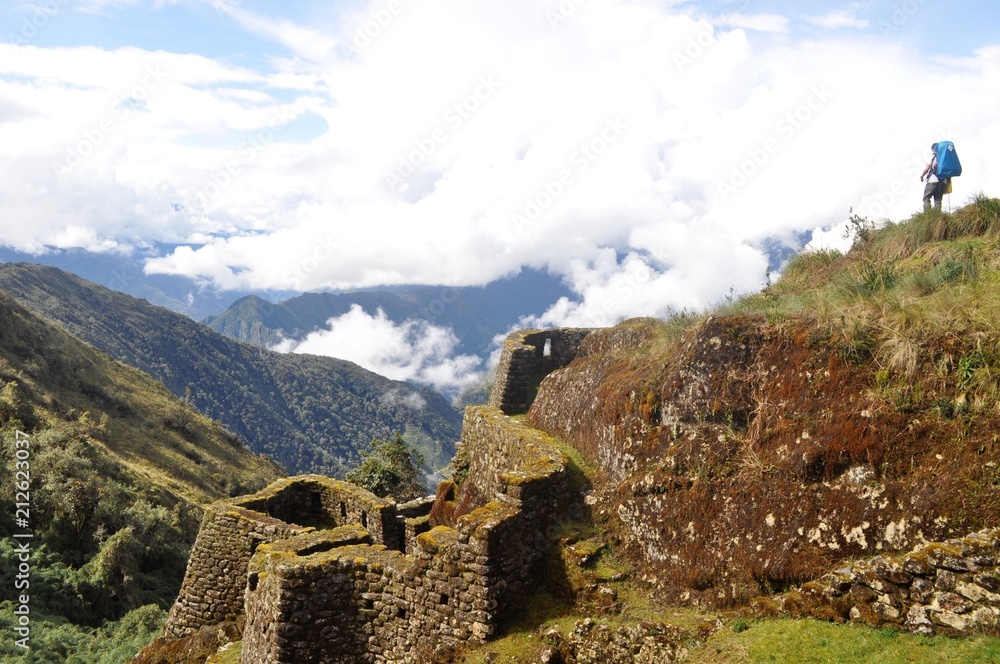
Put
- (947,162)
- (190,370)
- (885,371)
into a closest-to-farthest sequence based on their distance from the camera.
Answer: (885,371)
(947,162)
(190,370)

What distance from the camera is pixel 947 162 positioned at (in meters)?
14.5

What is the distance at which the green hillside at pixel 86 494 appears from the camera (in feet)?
63.5

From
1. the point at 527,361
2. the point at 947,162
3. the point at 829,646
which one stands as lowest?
the point at 829,646

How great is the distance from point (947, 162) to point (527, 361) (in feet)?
39.3

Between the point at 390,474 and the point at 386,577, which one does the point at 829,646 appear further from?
the point at 390,474

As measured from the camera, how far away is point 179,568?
27.0 meters

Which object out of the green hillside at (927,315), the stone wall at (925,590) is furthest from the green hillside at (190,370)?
the stone wall at (925,590)

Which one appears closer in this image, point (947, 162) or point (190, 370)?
point (947, 162)

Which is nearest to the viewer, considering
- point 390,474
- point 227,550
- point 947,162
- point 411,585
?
point 411,585

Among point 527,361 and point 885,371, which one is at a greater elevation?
point 527,361

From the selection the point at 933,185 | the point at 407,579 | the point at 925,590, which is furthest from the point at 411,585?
the point at 933,185

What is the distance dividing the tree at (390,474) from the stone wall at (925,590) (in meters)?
27.2

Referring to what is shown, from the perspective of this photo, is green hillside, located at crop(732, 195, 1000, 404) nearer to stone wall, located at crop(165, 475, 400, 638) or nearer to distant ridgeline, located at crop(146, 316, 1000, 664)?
distant ridgeline, located at crop(146, 316, 1000, 664)

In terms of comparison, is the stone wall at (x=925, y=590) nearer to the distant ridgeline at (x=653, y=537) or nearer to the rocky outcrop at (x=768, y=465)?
the distant ridgeline at (x=653, y=537)
